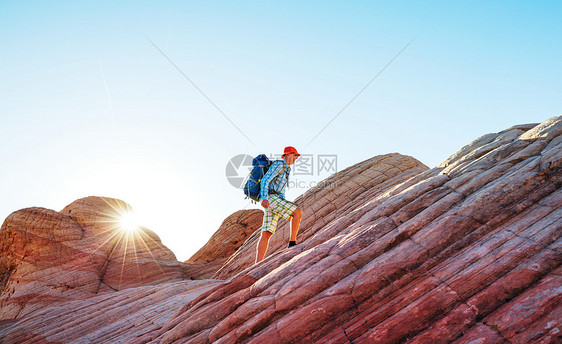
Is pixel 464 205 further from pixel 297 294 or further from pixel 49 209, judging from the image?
pixel 49 209

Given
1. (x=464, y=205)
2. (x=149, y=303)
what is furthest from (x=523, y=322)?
(x=149, y=303)

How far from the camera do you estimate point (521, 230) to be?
5.80 metres

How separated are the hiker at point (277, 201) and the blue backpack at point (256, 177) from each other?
215 mm

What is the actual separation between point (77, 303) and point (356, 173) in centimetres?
1706

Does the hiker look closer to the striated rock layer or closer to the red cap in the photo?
the red cap

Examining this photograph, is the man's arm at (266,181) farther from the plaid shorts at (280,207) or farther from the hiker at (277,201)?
the plaid shorts at (280,207)

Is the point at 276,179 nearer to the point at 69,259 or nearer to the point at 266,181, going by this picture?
the point at 266,181

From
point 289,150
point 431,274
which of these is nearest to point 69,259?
point 289,150

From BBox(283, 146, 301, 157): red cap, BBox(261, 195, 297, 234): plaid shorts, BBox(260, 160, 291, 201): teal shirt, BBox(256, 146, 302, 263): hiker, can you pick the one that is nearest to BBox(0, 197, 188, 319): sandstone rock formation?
BBox(256, 146, 302, 263): hiker

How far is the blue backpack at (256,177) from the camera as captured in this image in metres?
9.83

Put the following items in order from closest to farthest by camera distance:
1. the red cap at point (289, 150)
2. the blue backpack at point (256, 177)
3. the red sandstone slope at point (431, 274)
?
the red sandstone slope at point (431, 274), the blue backpack at point (256, 177), the red cap at point (289, 150)

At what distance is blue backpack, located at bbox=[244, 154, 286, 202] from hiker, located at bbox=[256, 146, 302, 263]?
0.71 feet

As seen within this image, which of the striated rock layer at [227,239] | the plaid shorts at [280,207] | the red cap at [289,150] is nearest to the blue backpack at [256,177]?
the plaid shorts at [280,207]

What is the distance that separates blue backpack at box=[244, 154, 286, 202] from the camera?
983 centimetres
